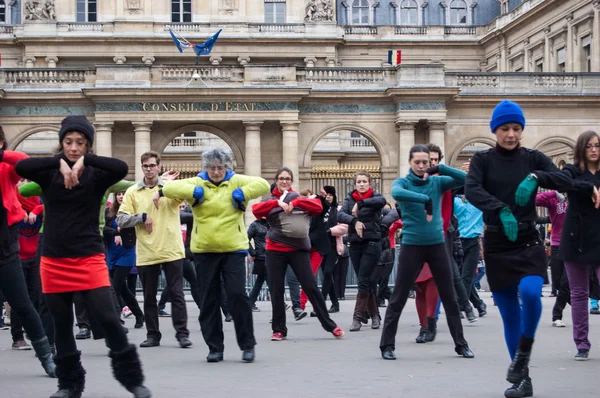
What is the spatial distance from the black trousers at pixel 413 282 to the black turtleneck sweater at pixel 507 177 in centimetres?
228

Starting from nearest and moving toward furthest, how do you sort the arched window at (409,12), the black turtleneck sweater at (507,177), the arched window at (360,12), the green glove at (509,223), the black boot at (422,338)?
the green glove at (509,223), the black turtleneck sweater at (507,177), the black boot at (422,338), the arched window at (360,12), the arched window at (409,12)

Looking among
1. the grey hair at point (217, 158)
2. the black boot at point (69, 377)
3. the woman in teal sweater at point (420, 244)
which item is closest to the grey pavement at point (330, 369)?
the woman in teal sweater at point (420, 244)

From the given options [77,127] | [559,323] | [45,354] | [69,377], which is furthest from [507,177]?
[559,323]

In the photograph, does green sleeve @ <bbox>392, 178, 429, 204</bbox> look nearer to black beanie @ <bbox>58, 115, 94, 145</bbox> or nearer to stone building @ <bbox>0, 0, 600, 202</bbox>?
black beanie @ <bbox>58, 115, 94, 145</bbox>

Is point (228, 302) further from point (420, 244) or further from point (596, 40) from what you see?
point (596, 40)

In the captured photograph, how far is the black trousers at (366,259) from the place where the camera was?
13.4 meters

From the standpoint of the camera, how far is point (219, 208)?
1030 cm

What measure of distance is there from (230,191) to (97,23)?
44.9 meters

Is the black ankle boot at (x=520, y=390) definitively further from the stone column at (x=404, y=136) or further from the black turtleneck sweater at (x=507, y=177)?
the stone column at (x=404, y=136)

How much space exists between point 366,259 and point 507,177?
18.4 ft

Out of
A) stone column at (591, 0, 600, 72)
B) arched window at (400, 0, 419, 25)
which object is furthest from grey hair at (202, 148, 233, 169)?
arched window at (400, 0, 419, 25)

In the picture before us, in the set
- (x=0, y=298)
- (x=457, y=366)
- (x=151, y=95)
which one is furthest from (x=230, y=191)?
(x=151, y=95)

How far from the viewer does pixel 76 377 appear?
7734 millimetres

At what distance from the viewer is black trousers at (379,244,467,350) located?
10.3 m
